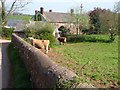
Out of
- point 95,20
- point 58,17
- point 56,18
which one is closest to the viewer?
point 95,20

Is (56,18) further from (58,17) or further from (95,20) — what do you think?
(95,20)

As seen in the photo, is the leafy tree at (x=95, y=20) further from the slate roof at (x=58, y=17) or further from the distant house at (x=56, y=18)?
the slate roof at (x=58, y=17)

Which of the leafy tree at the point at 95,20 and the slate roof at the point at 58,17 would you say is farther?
the slate roof at the point at 58,17

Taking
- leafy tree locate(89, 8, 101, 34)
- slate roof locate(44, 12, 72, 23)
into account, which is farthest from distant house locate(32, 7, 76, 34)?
leafy tree locate(89, 8, 101, 34)

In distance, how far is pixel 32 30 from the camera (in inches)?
1415

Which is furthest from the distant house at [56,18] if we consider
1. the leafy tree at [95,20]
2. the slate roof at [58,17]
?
the leafy tree at [95,20]

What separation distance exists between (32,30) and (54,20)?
147ft

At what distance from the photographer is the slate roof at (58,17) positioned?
80.1m

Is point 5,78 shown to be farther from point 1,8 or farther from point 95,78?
point 1,8

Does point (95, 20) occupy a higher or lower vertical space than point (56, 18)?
lower

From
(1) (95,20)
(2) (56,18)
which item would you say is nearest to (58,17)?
(2) (56,18)

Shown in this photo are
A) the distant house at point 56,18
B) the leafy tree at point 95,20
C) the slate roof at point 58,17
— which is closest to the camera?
the leafy tree at point 95,20

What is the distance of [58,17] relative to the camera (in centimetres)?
8412

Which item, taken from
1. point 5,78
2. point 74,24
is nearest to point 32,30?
point 5,78
